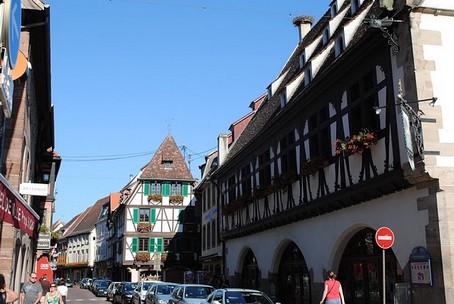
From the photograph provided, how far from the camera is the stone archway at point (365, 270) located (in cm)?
1369

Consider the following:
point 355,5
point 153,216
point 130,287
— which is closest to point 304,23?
point 355,5

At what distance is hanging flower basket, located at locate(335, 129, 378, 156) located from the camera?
13077 mm

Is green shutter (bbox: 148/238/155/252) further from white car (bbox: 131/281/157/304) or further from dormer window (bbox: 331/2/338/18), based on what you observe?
dormer window (bbox: 331/2/338/18)

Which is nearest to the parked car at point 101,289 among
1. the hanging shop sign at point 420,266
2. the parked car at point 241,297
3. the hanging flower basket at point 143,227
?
the hanging flower basket at point 143,227

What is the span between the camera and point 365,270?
14883 mm

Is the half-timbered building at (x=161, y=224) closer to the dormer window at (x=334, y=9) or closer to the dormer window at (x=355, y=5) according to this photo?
the dormer window at (x=334, y=9)

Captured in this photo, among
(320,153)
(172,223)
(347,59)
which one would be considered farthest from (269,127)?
(172,223)

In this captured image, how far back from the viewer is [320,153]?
1641 centimetres

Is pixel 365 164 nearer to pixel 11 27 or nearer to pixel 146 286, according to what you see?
pixel 11 27

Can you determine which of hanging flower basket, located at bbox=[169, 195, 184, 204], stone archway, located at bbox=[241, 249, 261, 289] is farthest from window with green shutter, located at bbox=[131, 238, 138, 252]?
stone archway, located at bbox=[241, 249, 261, 289]

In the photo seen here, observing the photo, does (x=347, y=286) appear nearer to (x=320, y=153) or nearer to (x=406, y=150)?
(x=320, y=153)

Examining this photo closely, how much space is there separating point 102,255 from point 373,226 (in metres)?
60.9

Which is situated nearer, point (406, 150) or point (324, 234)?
point (406, 150)

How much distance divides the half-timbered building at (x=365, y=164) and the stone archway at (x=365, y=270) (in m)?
Answer: 0.03
